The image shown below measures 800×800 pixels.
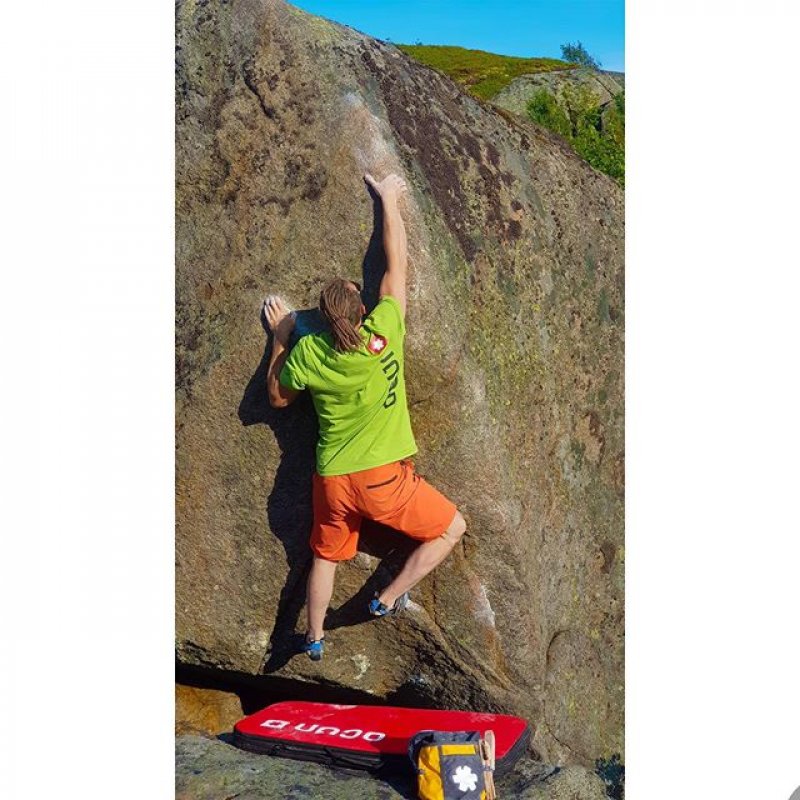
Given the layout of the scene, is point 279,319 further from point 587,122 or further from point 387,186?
point 587,122

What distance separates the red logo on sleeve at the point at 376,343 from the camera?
662 centimetres


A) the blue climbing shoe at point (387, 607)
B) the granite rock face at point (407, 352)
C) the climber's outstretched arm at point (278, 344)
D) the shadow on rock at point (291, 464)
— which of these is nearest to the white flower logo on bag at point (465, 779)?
the granite rock face at point (407, 352)

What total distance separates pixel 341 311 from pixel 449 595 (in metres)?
1.75

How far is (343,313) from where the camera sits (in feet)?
21.7

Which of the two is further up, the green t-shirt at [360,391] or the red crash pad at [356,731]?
the green t-shirt at [360,391]

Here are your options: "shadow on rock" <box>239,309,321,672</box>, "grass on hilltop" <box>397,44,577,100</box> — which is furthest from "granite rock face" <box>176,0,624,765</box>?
"grass on hilltop" <box>397,44,577,100</box>

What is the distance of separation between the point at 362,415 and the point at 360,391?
138 mm

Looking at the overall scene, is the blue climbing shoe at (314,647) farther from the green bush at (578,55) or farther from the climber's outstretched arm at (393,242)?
the green bush at (578,55)

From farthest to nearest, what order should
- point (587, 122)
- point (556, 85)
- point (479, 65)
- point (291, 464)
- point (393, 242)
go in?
point (587, 122)
point (556, 85)
point (479, 65)
point (291, 464)
point (393, 242)

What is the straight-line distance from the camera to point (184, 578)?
727 centimetres

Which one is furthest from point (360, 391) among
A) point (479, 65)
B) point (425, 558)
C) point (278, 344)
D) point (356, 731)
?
point (479, 65)

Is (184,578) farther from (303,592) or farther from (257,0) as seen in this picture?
(257,0)

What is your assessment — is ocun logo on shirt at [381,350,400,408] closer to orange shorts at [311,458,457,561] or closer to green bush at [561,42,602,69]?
orange shorts at [311,458,457,561]

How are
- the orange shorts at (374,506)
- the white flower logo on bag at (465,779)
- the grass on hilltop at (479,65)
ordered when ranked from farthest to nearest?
the grass on hilltop at (479,65) < the orange shorts at (374,506) < the white flower logo on bag at (465,779)
